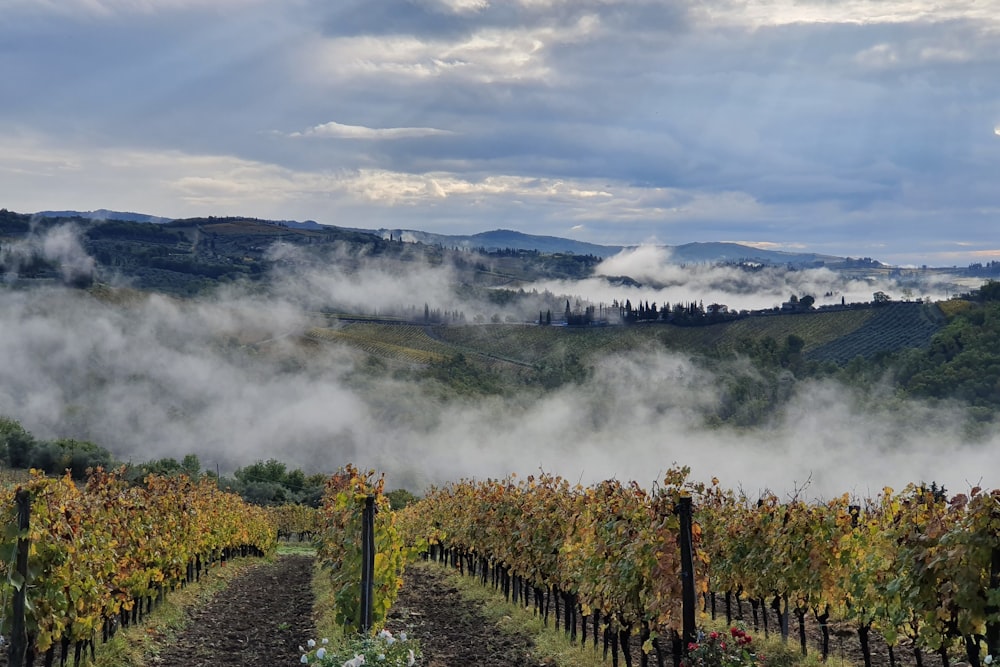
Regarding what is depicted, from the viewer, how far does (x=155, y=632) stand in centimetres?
2112

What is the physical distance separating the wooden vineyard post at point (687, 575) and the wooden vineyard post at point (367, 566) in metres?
6.16

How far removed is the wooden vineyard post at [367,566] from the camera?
16688mm

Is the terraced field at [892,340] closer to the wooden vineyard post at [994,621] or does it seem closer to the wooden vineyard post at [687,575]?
the wooden vineyard post at [687,575]

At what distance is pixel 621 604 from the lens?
52.2ft

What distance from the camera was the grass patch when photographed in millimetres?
17578

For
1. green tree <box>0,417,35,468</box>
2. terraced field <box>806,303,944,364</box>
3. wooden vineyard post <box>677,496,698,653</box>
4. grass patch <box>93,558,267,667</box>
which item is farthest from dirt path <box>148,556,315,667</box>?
terraced field <box>806,303,944,364</box>

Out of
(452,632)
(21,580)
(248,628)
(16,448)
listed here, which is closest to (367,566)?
(452,632)

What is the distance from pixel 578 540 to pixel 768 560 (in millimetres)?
4222

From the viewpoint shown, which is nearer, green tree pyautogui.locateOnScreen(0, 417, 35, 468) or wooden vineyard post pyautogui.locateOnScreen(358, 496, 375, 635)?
wooden vineyard post pyautogui.locateOnScreen(358, 496, 375, 635)

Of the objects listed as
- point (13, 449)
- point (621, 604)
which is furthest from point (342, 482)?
point (13, 449)

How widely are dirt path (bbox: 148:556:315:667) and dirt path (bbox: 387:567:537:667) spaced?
276cm

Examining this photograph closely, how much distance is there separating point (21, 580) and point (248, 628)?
11830 millimetres

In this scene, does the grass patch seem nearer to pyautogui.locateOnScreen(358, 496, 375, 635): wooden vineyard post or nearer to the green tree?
pyautogui.locateOnScreen(358, 496, 375, 635): wooden vineyard post

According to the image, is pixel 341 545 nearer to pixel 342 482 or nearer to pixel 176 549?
pixel 342 482
